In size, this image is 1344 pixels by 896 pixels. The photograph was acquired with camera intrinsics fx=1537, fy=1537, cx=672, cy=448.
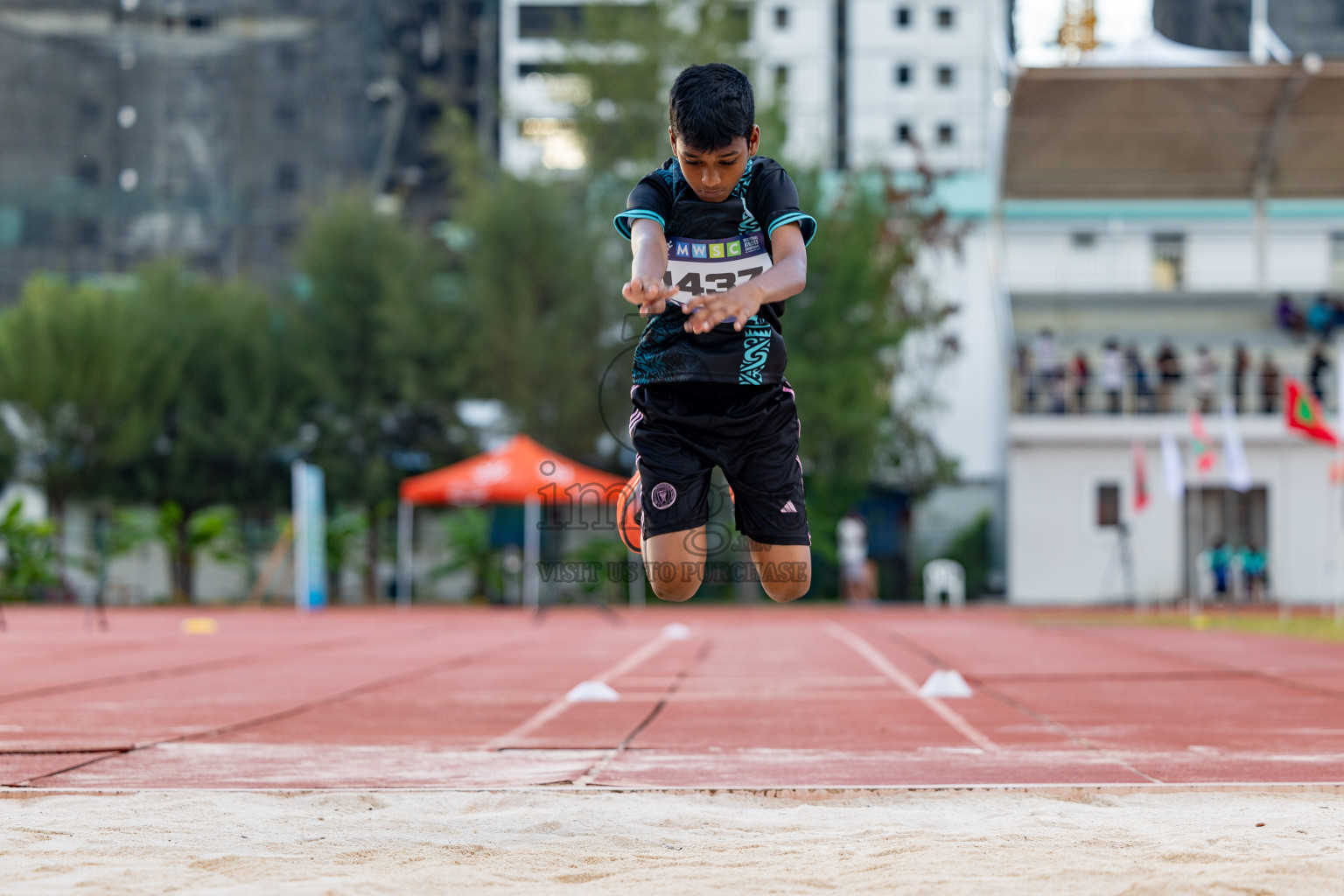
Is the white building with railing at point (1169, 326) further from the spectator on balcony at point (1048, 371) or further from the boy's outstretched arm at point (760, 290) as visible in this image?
the boy's outstretched arm at point (760, 290)

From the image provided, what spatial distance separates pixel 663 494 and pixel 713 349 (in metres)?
0.55

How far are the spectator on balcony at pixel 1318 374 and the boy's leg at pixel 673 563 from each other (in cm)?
2818

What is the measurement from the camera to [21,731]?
23.9ft

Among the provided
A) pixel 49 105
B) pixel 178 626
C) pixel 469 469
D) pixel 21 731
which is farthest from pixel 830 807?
pixel 49 105

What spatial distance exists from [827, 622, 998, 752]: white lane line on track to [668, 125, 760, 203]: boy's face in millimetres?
2884

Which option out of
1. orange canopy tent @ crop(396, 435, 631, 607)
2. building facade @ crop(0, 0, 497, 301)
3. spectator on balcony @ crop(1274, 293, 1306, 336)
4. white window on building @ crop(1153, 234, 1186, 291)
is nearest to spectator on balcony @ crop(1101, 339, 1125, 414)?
spectator on balcony @ crop(1274, 293, 1306, 336)

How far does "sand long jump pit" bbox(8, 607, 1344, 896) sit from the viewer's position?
3.84 metres

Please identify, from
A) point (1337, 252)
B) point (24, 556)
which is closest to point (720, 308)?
point (24, 556)

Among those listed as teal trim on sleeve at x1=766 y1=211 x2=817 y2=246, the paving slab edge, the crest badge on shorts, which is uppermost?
teal trim on sleeve at x1=766 y1=211 x2=817 y2=246

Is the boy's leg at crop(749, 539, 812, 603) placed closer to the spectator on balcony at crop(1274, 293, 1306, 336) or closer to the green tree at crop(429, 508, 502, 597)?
the green tree at crop(429, 508, 502, 597)

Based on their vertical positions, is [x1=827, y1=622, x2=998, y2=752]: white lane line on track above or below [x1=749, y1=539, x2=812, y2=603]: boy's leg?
below

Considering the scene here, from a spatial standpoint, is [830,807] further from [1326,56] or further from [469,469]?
[1326,56]

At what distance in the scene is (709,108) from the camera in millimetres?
4738

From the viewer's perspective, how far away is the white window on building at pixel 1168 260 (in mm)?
36688
